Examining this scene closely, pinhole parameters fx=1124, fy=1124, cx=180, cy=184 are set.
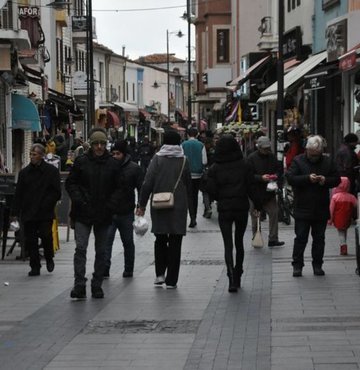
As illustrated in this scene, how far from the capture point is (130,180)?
14680 millimetres

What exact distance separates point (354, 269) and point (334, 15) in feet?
46.5

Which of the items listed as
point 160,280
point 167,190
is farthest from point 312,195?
point 160,280

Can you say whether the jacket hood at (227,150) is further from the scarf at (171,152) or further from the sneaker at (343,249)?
the sneaker at (343,249)

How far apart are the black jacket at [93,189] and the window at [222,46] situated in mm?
49291

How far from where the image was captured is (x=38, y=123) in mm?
31594

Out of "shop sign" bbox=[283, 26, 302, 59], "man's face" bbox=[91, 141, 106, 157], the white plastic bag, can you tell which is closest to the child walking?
the white plastic bag

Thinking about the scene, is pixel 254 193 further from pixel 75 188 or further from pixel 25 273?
pixel 25 273

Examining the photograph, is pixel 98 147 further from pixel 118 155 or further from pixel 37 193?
pixel 37 193

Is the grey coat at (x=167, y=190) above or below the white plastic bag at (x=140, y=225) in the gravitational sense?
above

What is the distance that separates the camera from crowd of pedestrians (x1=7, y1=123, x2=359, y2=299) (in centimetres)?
1270

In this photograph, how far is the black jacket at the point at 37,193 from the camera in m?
14.9

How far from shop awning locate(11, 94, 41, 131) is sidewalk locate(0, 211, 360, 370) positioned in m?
15.8

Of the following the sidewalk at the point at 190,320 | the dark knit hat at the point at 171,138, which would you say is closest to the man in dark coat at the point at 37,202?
the sidewalk at the point at 190,320

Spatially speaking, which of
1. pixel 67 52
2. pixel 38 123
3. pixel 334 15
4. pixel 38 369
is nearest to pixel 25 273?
pixel 38 369
